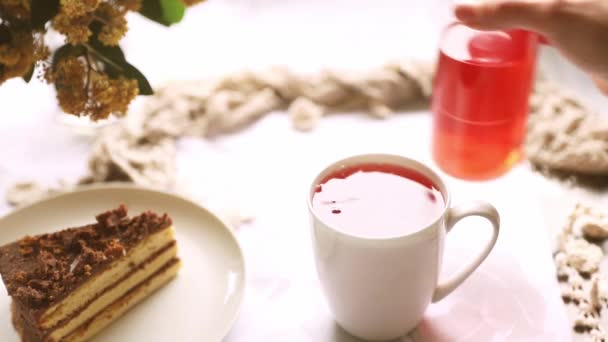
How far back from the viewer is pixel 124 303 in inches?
29.2

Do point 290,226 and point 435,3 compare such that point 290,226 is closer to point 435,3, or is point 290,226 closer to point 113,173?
point 113,173

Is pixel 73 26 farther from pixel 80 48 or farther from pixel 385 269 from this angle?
pixel 385 269

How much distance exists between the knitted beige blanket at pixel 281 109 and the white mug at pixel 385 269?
30 cm

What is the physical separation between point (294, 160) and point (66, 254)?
34 cm

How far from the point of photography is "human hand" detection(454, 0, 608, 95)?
2.30 ft

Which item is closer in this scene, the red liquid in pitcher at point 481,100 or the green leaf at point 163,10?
the green leaf at point 163,10

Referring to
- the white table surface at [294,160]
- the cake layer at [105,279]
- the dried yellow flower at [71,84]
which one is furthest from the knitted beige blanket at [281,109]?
the dried yellow flower at [71,84]

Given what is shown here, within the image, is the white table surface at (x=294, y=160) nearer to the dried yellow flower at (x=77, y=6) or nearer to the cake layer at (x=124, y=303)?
the cake layer at (x=124, y=303)

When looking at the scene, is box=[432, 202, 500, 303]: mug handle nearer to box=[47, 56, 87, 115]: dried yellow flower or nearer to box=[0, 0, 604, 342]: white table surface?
box=[0, 0, 604, 342]: white table surface

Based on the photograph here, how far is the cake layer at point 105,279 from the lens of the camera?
69 cm

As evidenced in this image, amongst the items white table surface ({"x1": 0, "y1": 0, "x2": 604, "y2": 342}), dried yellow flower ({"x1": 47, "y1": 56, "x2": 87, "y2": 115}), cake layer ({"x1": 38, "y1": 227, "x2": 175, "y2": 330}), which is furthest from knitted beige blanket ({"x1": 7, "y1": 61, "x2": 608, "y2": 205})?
dried yellow flower ({"x1": 47, "y1": 56, "x2": 87, "y2": 115})

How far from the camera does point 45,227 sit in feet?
2.64

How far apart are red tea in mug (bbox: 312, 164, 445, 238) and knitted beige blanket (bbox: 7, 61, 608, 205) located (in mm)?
298

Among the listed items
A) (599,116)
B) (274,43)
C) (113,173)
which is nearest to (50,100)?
(113,173)
